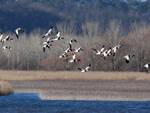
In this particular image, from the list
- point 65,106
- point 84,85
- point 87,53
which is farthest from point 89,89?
point 87,53

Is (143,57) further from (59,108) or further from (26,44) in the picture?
(59,108)

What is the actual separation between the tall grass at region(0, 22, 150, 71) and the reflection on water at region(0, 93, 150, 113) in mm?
31145

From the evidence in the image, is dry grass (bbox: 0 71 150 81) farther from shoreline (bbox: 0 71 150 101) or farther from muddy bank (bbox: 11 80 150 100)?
muddy bank (bbox: 11 80 150 100)

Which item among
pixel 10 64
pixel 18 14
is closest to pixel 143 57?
pixel 10 64

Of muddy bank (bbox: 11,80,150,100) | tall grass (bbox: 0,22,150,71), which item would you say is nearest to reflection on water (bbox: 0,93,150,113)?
muddy bank (bbox: 11,80,150,100)

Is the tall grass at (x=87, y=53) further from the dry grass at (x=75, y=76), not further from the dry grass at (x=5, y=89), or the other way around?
the dry grass at (x=5, y=89)

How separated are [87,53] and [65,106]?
3645 centimetres

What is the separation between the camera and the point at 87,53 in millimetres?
75500

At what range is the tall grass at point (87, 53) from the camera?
75.0m

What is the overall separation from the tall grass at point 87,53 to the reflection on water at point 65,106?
102ft

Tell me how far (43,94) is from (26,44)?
46159 mm

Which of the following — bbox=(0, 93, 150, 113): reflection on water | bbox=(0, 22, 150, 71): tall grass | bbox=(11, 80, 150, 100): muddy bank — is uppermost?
bbox=(0, 22, 150, 71): tall grass

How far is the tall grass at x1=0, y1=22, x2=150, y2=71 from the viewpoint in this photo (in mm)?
75025

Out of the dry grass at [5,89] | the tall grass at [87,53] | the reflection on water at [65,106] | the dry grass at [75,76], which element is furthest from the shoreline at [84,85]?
the tall grass at [87,53]
